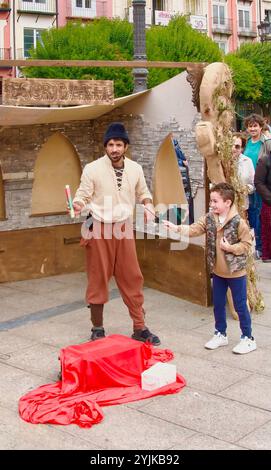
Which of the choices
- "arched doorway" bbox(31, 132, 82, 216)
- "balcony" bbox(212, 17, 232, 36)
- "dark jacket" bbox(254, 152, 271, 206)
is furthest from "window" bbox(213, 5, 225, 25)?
"dark jacket" bbox(254, 152, 271, 206)

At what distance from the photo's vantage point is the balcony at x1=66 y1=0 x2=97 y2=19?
125 ft

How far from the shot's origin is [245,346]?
18.0 feet

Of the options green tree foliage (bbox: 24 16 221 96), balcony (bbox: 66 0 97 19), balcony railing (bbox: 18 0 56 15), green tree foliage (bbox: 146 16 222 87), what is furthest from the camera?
balcony (bbox: 66 0 97 19)

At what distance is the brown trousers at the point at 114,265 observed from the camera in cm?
566

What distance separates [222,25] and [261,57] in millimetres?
6768

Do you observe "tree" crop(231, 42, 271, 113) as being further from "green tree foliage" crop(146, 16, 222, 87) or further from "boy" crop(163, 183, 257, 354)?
"boy" crop(163, 183, 257, 354)

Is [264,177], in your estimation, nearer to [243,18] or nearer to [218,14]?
[218,14]

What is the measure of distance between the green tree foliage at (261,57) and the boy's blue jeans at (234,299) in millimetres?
35267

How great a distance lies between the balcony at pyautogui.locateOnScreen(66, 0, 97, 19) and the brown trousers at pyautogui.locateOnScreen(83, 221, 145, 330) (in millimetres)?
34586

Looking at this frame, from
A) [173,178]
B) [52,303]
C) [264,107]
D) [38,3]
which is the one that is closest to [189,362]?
[52,303]

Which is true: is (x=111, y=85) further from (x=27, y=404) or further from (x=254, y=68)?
(x=254, y=68)

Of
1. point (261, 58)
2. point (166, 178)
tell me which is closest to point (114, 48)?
point (261, 58)

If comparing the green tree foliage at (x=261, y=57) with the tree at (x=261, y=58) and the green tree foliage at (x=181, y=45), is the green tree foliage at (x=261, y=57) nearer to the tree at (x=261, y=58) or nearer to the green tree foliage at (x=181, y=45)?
the tree at (x=261, y=58)

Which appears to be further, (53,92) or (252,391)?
(53,92)
